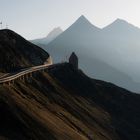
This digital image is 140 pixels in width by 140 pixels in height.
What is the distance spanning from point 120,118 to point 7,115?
7461cm

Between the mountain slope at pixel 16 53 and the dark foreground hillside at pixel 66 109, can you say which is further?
the mountain slope at pixel 16 53

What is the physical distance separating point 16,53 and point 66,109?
129ft

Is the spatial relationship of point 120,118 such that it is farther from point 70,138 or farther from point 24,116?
point 24,116

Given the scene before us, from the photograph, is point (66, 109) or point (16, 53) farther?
point (16, 53)

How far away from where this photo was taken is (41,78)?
139 m

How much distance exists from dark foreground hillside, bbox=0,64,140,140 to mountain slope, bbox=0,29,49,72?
9.94m

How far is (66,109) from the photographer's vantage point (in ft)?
413

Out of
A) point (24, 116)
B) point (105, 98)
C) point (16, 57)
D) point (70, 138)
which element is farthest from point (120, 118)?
point (24, 116)

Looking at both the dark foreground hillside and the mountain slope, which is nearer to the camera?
the dark foreground hillside

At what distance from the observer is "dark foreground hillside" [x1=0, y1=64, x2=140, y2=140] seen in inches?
3329

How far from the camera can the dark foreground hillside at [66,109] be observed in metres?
84.6

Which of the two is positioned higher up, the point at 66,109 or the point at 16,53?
the point at 16,53

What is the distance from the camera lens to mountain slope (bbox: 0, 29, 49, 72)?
14825 centimetres

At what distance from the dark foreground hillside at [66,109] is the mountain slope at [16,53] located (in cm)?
994
